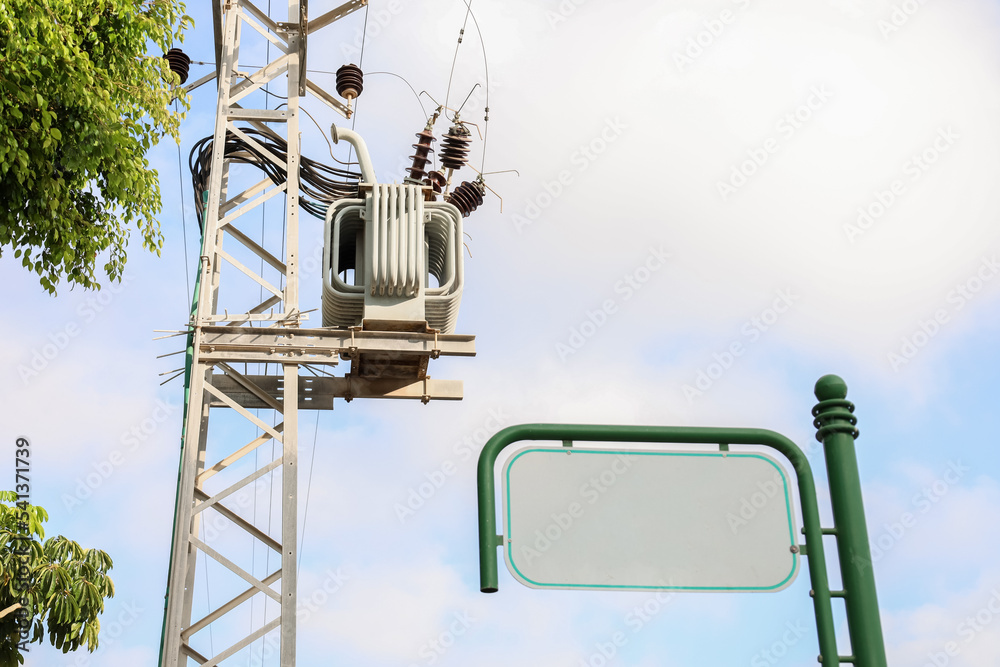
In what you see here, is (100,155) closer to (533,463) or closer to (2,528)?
(2,528)

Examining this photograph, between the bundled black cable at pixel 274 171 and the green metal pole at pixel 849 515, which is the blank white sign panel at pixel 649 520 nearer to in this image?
the green metal pole at pixel 849 515

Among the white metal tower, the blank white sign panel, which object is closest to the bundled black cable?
the white metal tower

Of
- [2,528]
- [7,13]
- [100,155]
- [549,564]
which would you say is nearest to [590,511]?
[549,564]

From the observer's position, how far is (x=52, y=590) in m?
10.9

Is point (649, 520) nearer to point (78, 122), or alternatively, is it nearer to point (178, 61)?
point (78, 122)

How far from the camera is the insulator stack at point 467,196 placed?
33.2ft

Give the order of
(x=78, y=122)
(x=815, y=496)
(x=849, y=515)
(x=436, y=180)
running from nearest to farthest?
(x=849, y=515)
(x=815, y=496)
(x=78, y=122)
(x=436, y=180)

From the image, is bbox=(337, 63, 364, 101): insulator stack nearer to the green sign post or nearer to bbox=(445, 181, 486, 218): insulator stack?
bbox=(445, 181, 486, 218): insulator stack

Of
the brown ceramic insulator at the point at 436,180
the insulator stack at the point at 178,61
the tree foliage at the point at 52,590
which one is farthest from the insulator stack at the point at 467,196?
the tree foliage at the point at 52,590

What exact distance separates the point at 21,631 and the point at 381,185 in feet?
21.2

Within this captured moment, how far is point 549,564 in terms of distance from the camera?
3160mm

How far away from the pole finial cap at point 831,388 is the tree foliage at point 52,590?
345 inches

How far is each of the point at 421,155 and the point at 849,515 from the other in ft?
25.2

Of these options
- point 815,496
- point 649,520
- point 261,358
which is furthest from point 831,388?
point 261,358
